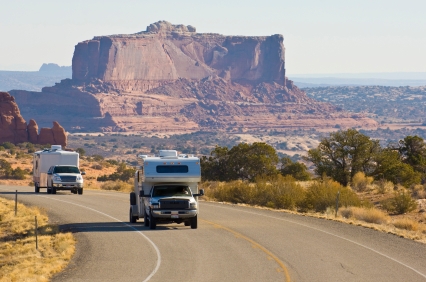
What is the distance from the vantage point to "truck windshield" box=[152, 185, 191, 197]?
2828 centimetres

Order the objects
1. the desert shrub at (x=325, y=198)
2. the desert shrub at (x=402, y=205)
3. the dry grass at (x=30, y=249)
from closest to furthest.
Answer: the dry grass at (x=30, y=249), the desert shrub at (x=402, y=205), the desert shrub at (x=325, y=198)

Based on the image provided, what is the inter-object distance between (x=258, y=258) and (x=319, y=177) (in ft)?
94.9

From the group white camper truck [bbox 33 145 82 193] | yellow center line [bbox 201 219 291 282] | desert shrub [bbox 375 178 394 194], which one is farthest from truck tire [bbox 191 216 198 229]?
white camper truck [bbox 33 145 82 193]

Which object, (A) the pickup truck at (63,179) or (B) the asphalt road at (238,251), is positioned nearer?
(B) the asphalt road at (238,251)

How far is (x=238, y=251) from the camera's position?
2352 cm

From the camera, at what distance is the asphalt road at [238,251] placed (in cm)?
2000

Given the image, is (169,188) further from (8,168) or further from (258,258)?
(8,168)

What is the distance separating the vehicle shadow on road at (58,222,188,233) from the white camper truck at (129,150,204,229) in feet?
1.57

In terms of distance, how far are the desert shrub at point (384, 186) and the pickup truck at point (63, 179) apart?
52.2 feet

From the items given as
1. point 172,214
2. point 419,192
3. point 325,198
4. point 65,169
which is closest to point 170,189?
point 172,214

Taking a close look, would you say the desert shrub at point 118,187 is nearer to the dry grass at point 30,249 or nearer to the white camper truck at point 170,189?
the dry grass at point 30,249

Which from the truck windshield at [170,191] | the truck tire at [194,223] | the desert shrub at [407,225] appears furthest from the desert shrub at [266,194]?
the truck windshield at [170,191]

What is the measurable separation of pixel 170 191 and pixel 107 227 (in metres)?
2.72

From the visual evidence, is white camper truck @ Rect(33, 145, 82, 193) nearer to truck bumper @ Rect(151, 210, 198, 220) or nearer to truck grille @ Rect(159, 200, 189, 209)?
truck bumper @ Rect(151, 210, 198, 220)
